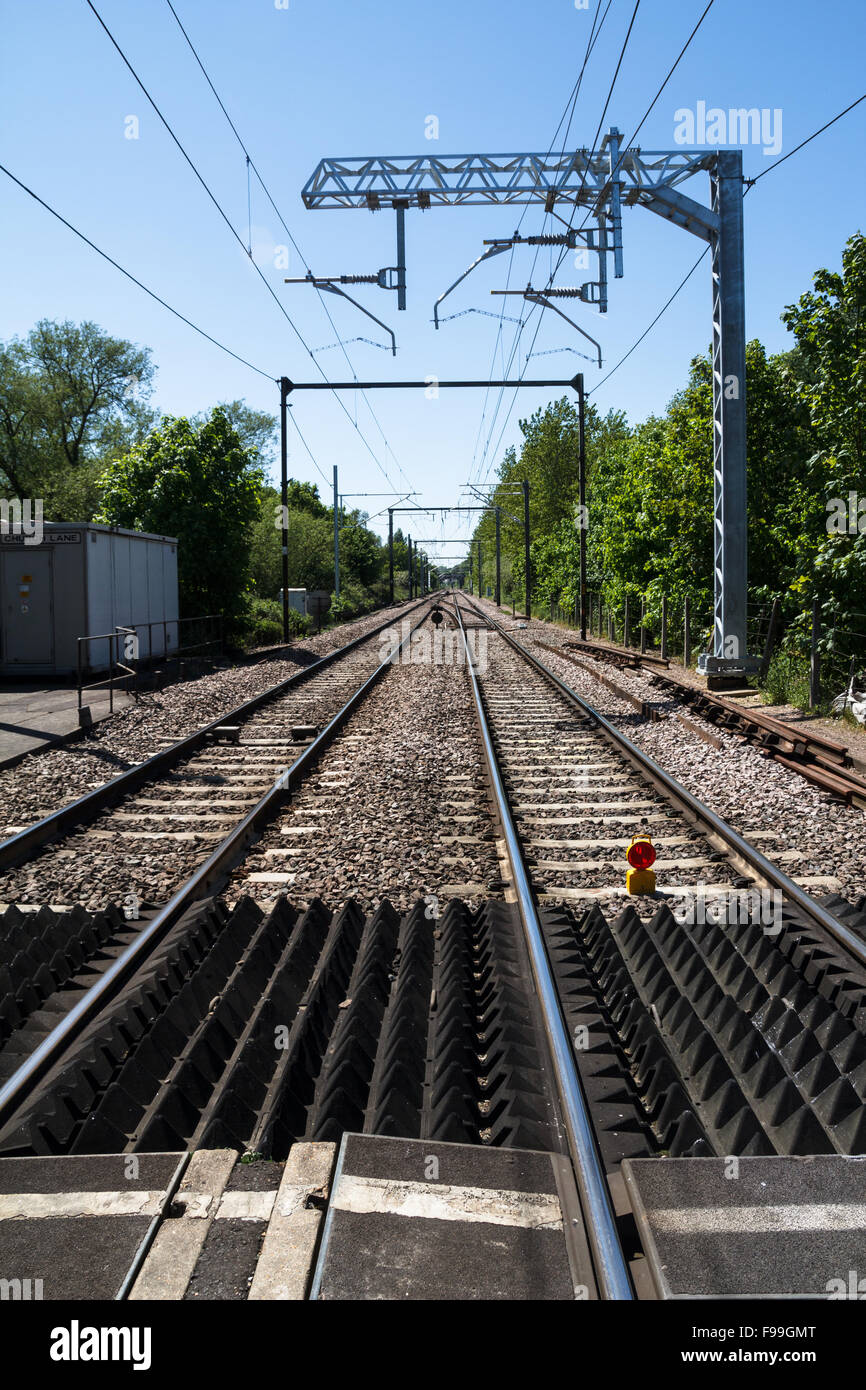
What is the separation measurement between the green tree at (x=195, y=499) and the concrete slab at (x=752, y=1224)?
25.6 meters

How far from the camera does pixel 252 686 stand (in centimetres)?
1809

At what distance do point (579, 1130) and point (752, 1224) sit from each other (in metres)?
0.61

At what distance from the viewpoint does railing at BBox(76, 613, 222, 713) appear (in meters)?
17.1

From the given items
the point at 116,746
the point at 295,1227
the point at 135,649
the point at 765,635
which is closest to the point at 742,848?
the point at 295,1227

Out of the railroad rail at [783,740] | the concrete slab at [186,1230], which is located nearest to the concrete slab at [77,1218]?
the concrete slab at [186,1230]

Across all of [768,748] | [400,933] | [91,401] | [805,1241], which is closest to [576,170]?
[768,748]

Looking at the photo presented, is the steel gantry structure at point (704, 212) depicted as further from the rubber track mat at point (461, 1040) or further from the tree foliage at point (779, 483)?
the rubber track mat at point (461, 1040)

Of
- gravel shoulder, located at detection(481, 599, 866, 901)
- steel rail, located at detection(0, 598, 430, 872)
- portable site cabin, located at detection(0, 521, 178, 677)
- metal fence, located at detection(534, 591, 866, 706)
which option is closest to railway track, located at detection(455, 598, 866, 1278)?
gravel shoulder, located at detection(481, 599, 866, 901)

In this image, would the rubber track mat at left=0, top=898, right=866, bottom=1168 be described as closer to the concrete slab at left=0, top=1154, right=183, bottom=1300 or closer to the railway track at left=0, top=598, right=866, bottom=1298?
the railway track at left=0, top=598, right=866, bottom=1298

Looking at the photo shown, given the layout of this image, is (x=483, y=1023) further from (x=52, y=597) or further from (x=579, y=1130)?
(x=52, y=597)

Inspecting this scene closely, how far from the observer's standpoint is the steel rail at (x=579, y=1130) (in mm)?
2561

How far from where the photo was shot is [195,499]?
26922 millimetres
